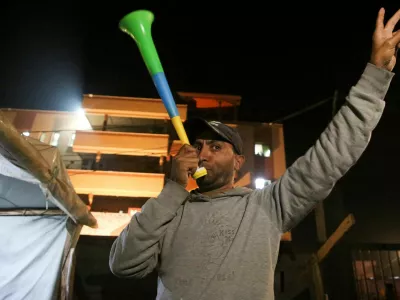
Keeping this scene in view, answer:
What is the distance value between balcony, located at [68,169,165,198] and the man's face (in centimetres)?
1034

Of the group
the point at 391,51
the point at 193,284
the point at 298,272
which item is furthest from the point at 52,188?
the point at 298,272

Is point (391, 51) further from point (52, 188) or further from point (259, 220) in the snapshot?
point (52, 188)

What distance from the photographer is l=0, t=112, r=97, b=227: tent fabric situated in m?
2.89

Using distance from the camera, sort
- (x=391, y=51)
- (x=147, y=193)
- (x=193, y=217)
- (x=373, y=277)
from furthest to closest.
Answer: (x=147, y=193) → (x=373, y=277) → (x=193, y=217) → (x=391, y=51)

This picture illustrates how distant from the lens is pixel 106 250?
10148 mm

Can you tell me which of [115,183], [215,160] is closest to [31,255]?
[215,160]

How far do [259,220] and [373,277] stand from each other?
34.9ft

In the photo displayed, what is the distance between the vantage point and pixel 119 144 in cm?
1366

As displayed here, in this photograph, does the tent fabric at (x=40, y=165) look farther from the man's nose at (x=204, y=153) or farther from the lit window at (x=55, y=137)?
the lit window at (x=55, y=137)

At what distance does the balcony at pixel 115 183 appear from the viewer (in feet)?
39.6

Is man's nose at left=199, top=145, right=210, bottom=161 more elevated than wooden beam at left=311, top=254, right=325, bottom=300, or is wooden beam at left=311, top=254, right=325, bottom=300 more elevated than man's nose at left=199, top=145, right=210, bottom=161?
man's nose at left=199, top=145, right=210, bottom=161

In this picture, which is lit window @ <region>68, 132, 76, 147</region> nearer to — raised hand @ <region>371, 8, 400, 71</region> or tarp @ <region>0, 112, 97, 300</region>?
tarp @ <region>0, 112, 97, 300</region>

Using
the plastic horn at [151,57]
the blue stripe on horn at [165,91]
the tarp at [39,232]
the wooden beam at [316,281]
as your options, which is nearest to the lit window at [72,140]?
the tarp at [39,232]

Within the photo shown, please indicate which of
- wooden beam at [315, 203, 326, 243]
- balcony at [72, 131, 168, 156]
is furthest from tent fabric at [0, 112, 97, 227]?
balcony at [72, 131, 168, 156]
